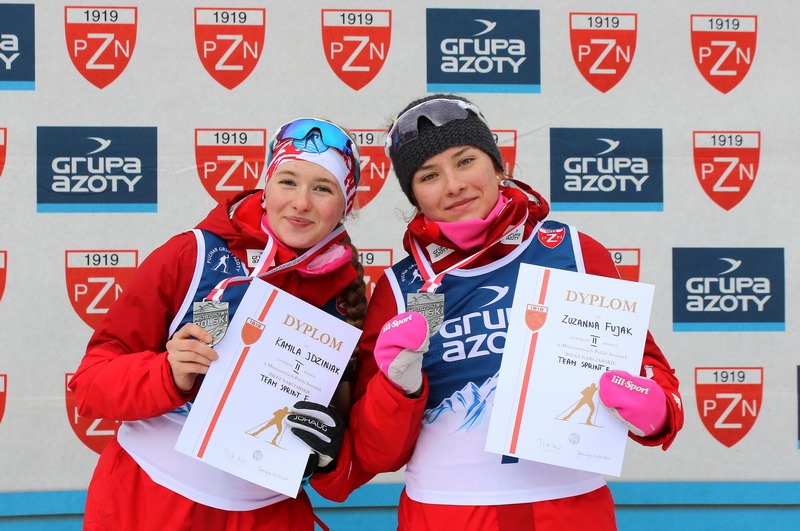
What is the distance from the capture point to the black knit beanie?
5.36 ft

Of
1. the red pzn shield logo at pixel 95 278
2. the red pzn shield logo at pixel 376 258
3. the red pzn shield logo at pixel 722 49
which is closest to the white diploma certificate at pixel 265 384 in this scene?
the red pzn shield logo at pixel 376 258

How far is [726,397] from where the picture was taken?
263cm

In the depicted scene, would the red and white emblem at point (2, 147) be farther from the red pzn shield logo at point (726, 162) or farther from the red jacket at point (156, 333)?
the red pzn shield logo at point (726, 162)

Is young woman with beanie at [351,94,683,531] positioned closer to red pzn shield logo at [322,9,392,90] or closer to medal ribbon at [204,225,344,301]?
medal ribbon at [204,225,344,301]

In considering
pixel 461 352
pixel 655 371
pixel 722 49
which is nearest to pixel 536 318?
pixel 461 352

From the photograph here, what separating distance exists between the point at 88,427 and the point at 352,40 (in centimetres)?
179

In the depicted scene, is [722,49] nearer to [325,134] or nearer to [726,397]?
[726,397]

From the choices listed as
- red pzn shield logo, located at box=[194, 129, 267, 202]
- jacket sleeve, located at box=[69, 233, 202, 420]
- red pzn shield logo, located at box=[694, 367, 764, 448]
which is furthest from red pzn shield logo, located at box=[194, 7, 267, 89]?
red pzn shield logo, located at box=[694, 367, 764, 448]

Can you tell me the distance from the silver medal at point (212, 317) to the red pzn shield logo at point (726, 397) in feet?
6.56

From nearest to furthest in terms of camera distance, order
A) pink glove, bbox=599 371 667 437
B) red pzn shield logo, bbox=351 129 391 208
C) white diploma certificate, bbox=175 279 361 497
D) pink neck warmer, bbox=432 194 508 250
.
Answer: pink glove, bbox=599 371 667 437 → white diploma certificate, bbox=175 279 361 497 → pink neck warmer, bbox=432 194 508 250 → red pzn shield logo, bbox=351 129 391 208

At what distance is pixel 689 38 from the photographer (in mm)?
2643

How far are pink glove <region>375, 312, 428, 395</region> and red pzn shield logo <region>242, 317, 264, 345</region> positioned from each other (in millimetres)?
270

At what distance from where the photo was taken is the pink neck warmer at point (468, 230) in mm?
1539

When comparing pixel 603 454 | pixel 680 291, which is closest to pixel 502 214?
pixel 603 454
